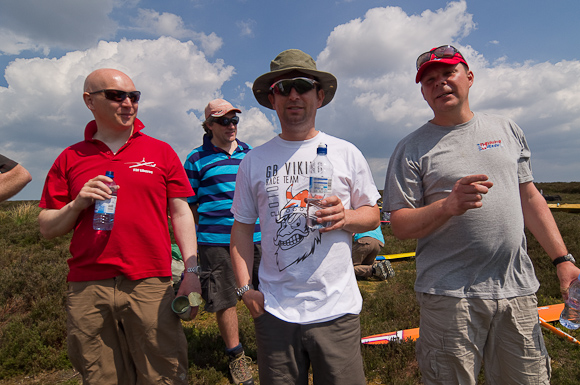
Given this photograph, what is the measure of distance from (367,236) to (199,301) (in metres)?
5.85

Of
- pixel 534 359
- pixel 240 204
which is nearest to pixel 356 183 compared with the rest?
pixel 240 204

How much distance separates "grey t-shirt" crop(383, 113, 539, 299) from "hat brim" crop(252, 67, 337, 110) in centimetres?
68

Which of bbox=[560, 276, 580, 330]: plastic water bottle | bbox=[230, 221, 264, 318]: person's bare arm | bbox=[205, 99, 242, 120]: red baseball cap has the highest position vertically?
bbox=[205, 99, 242, 120]: red baseball cap

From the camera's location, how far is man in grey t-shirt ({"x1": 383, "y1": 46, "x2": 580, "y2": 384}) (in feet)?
7.62

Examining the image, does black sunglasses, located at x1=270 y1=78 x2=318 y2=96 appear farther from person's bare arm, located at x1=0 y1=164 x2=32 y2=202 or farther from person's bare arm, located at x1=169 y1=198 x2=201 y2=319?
person's bare arm, located at x1=0 y1=164 x2=32 y2=202

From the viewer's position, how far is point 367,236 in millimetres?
7984

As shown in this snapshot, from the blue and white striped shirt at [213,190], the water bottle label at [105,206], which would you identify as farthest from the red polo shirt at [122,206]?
the blue and white striped shirt at [213,190]

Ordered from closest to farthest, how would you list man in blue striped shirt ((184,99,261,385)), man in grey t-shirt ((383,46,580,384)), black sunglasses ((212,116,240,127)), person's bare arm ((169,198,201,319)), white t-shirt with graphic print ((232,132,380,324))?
1. white t-shirt with graphic print ((232,132,380,324))
2. man in grey t-shirt ((383,46,580,384))
3. person's bare arm ((169,198,201,319))
4. man in blue striped shirt ((184,99,261,385))
5. black sunglasses ((212,116,240,127))

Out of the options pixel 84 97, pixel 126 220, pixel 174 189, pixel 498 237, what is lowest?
pixel 498 237

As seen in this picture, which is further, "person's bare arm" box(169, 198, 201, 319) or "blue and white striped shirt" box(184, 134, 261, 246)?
"blue and white striped shirt" box(184, 134, 261, 246)

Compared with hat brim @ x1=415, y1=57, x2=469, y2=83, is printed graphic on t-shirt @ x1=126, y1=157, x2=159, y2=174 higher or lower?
lower

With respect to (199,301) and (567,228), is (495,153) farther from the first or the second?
(567,228)

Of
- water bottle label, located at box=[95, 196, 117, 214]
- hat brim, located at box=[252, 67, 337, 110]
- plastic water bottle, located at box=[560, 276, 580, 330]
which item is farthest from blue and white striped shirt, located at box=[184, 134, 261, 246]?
plastic water bottle, located at box=[560, 276, 580, 330]

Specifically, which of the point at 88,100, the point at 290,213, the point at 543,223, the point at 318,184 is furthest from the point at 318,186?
the point at 88,100
